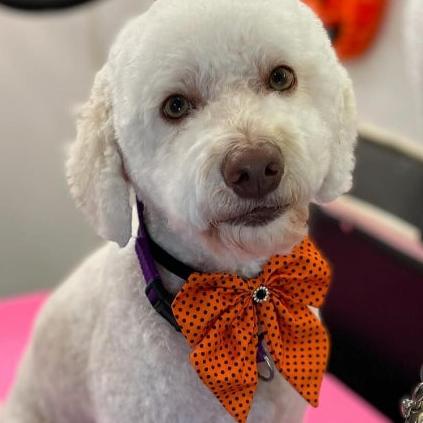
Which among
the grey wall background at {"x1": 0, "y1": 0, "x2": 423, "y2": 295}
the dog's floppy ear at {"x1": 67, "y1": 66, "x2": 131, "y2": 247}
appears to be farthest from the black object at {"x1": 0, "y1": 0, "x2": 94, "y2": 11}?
the dog's floppy ear at {"x1": 67, "y1": 66, "x2": 131, "y2": 247}

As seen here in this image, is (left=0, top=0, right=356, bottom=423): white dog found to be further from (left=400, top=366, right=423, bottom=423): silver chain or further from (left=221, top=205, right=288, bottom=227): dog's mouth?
(left=400, top=366, right=423, bottom=423): silver chain

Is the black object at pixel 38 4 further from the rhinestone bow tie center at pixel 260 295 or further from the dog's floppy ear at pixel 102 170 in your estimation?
the rhinestone bow tie center at pixel 260 295

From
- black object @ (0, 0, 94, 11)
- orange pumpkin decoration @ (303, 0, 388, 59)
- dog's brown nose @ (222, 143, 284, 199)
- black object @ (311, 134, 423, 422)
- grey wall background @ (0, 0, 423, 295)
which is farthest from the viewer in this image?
grey wall background @ (0, 0, 423, 295)

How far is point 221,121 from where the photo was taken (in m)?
0.63

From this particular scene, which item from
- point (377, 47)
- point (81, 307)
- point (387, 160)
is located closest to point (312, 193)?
point (81, 307)

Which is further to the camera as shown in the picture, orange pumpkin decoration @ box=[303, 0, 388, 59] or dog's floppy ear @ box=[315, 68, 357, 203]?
orange pumpkin decoration @ box=[303, 0, 388, 59]

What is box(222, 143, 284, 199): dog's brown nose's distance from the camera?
583mm

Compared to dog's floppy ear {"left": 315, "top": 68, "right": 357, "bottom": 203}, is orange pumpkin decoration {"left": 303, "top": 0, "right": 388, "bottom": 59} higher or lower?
lower

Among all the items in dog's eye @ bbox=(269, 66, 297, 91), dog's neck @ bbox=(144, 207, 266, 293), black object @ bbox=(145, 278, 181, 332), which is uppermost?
dog's eye @ bbox=(269, 66, 297, 91)

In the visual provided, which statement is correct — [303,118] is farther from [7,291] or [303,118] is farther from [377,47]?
[7,291]

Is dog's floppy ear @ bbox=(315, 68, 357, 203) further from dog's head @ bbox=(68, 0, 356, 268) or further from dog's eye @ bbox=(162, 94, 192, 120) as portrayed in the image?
dog's eye @ bbox=(162, 94, 192, 120)

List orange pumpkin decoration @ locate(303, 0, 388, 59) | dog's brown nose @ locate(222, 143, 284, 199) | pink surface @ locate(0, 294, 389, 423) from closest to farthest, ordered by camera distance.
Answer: dog's brown nose @ locate(222, 143, 284, 199) → pink surface @ locate(0, 294, 389, 423) → orange pumpkin decoration @ locate(303, 0, 388, 59)

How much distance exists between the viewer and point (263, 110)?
24.8 inches

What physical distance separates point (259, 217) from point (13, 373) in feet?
2.60
